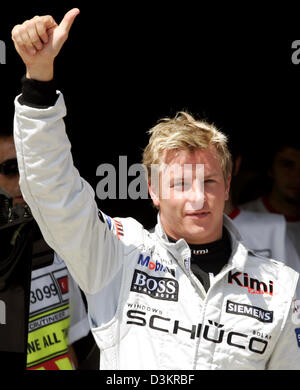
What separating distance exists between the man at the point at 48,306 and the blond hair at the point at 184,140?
490mm

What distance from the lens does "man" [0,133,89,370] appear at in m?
1.88

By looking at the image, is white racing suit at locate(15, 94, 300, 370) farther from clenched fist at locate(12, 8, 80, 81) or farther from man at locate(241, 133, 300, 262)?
man at locate(241, 133, 300, 262)

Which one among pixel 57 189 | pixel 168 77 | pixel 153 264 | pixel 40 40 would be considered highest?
pixel 40 40

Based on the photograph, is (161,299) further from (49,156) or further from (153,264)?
(49,156)

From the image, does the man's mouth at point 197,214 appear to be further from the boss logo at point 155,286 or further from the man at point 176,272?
the boss logo at point 155,286

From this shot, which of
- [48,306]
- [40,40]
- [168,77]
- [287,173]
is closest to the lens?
[40,40]

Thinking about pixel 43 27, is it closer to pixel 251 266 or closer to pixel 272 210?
pixel 251 266

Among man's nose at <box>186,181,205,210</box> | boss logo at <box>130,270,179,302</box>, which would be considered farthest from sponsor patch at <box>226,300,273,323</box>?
man's nose at <box>186,181,205,210</box>

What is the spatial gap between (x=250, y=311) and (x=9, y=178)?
3.05ft

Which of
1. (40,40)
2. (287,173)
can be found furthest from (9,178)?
(287,173)

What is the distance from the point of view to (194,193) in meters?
1.58

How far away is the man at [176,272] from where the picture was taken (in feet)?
4.73

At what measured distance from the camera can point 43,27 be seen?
1290 millimetres

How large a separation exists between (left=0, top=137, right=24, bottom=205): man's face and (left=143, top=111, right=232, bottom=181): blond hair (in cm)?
53
